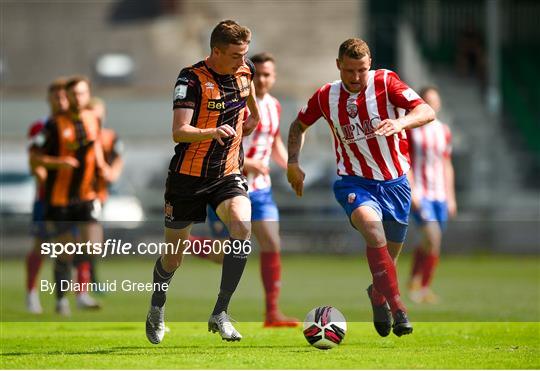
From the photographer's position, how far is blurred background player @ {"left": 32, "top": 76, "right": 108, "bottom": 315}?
1285 centimetres

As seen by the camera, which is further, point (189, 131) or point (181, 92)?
point (181, 92)

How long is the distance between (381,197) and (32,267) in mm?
5085

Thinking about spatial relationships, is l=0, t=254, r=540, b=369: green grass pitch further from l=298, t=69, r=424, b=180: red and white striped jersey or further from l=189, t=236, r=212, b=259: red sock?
l=298, t=69, r=424, b=180: red and white striped jersey

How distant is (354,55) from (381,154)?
2.83 ft

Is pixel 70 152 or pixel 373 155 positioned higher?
pixel 373 155

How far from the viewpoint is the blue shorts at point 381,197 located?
930 cm

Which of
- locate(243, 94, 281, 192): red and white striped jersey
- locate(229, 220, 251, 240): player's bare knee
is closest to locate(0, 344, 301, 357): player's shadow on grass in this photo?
locate(229, 220, 251, 240): player's bare knee

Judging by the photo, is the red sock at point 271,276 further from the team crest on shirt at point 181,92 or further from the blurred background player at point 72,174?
the team crest on shirt at point 181,92

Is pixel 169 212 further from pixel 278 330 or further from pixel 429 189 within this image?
pixel 429 189

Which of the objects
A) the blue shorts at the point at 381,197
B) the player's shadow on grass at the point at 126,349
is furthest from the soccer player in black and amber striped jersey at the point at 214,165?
the blue shorts at the point at 381,197

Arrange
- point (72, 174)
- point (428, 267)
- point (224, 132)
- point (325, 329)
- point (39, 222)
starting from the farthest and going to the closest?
point (428, 267) < point (39, 222) < point (72, 174) < point (325, 329) < point (224, 132)

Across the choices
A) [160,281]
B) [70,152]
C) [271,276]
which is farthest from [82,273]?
[160,281]

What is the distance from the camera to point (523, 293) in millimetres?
15023

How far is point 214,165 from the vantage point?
29.4 feet
